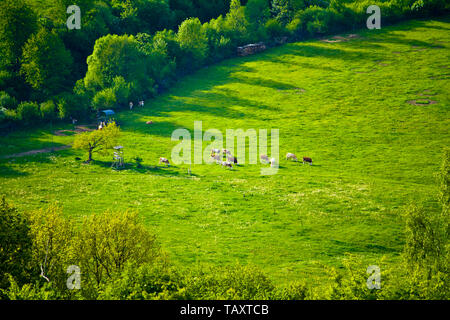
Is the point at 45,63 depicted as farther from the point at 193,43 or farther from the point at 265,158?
the point at 265,158

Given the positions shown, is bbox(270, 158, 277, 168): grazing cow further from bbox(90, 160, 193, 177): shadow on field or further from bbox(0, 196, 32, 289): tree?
bbox(0, 196, 32, 289): tree

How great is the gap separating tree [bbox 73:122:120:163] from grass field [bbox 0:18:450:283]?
2218 millimetres

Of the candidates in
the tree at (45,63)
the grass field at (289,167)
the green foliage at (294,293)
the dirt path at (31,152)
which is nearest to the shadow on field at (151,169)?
the grass field at (289,167)

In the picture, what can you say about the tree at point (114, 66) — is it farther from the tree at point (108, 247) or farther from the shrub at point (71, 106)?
the tree at point (108, 247)

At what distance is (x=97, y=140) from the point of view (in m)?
66.1

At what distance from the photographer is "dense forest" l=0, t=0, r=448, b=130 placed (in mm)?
89000

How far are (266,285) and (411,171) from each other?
131 feet

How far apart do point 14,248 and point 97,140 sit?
3691 cm

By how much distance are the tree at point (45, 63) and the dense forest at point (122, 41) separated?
7.6 inches

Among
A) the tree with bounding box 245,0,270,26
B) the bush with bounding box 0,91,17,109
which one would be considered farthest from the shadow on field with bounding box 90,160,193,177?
the tree with bounding box 245,0,270,26

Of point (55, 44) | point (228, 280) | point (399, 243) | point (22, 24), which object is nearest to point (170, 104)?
point (55, 44)

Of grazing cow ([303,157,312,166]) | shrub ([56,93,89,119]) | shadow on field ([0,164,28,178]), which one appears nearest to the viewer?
shadow on field ([0,164,28,178])

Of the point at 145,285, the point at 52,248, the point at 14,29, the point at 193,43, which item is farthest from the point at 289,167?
the point at 14,29
